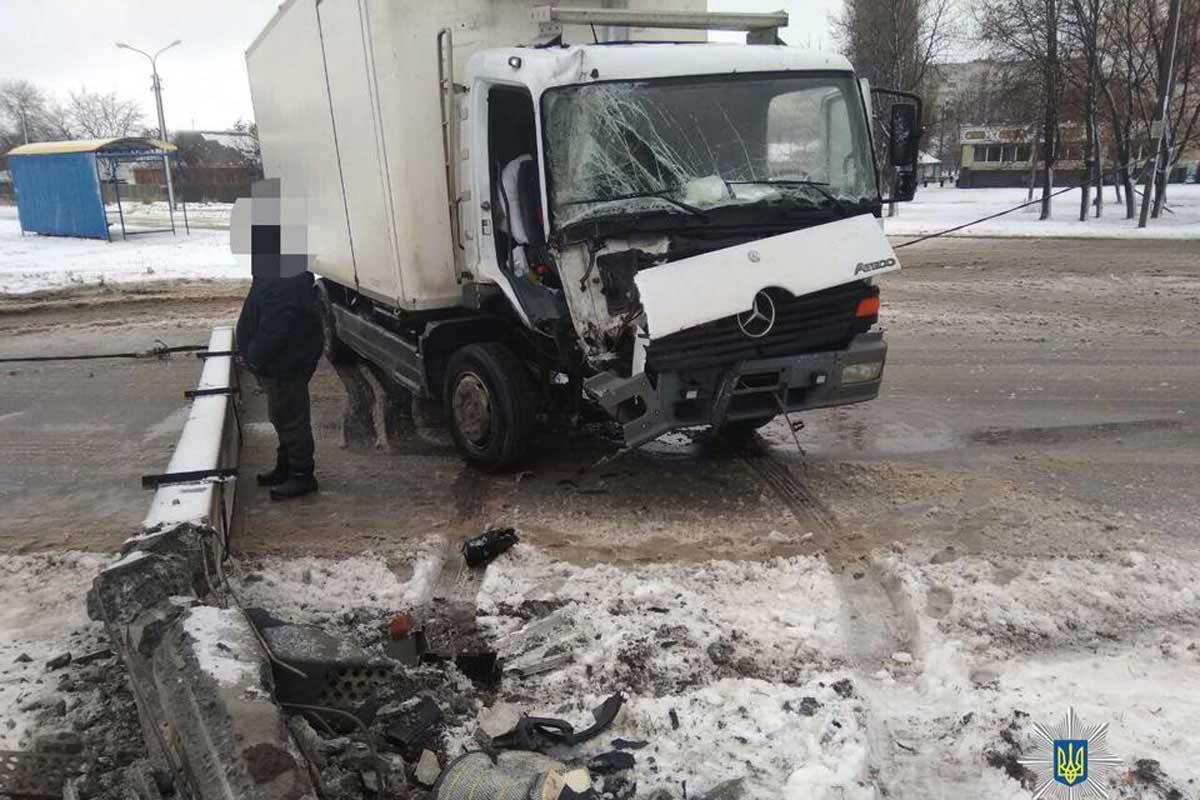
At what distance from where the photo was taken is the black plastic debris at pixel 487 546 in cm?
487

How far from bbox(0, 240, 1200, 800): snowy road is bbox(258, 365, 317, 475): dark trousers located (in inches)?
12.3

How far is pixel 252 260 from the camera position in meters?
5.77

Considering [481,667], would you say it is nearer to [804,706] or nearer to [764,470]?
[804,706]

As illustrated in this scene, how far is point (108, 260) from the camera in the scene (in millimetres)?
20219

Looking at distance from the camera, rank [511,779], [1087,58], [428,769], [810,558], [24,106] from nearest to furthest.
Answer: [511,779], [428,769], [810,558], [1087,58], [24,106]

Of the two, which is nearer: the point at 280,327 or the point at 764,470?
the point at 280,327

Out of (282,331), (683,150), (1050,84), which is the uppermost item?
(1050,84)

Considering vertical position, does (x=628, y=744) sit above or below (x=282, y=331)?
below

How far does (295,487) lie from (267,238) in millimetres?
1721

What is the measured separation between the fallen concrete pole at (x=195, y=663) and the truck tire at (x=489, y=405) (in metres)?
2.11

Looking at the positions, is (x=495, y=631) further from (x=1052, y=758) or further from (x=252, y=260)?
(x=252, y=260)

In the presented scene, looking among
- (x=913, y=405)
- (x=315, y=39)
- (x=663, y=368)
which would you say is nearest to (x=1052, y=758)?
(x=663, y=368)

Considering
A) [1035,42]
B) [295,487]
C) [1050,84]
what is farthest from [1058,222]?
[295,487]

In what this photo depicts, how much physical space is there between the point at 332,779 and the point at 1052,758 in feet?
8.44
